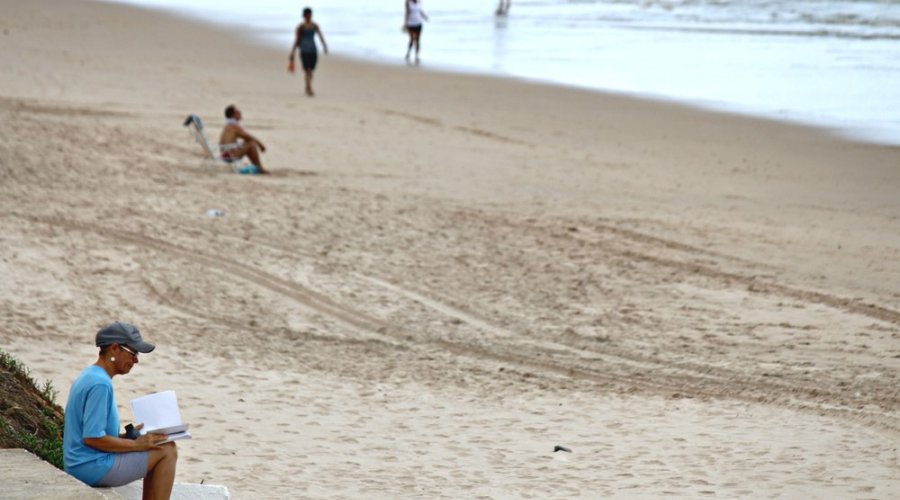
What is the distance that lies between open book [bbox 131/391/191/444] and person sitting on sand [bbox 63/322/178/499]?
0.13 ft

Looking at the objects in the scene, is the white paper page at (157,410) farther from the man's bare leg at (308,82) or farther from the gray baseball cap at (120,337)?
the man's bare leg at (308,82)

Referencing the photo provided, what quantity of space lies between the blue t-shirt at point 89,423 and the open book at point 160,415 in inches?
5.2

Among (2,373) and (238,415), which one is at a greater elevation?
(2,373)

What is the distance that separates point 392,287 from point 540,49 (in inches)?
881

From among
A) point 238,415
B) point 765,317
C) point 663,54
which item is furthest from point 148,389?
point 663,54

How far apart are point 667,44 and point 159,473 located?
101ft

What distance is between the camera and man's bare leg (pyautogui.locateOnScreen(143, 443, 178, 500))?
6035mm

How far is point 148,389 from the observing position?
9.07 metres

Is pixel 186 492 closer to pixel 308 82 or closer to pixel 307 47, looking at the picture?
pixel 308 82

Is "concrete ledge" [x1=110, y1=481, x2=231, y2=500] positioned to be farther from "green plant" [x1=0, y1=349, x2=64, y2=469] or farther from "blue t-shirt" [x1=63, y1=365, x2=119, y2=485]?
"green plant" [x1=0, y1=349, x2=64, y2=469]

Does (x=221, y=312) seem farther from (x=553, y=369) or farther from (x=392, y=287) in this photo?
→ (x=553, y=369)

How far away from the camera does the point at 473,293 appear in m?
12.0

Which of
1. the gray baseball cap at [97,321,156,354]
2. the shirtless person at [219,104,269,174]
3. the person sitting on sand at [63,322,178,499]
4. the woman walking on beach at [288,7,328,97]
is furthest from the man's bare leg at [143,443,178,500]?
the woman walking on beach at [288,7,328,97]

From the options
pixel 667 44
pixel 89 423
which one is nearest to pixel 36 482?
pixel 89 423
